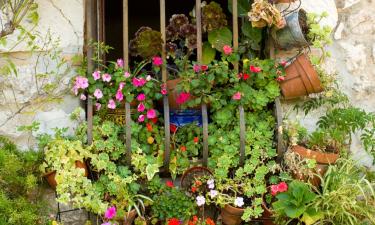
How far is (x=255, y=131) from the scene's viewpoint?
3.33 m

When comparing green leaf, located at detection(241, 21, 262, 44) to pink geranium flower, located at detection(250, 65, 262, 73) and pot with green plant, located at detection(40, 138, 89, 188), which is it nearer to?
pink geranium flower, located at detection(250, 65, 262, 73)

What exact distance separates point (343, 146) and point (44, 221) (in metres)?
1.62

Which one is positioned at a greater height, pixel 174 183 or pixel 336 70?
pixel 336 70

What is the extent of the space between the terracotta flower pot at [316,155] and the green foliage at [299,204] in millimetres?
176

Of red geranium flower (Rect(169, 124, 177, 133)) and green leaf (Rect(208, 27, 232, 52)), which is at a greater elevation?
green leaf (Rect(208, 27, 232, 52))


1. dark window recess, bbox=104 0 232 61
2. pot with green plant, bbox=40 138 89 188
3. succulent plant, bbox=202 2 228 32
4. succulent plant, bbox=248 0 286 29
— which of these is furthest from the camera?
dark window recess, bbox=104 0 232 61

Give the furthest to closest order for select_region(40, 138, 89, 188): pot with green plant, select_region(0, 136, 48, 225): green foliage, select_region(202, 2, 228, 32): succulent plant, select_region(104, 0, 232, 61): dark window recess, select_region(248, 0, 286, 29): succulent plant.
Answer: select_region(104, 0, 232, 61): dark window recess, select_region(202, 2, 228, 32): succulent plant, select_region(248, 0, 286, 29): succulent plant, select_region(40, 138, 89, 188): pot with green plant, select_region(0, 136, 48, 225): green foliage

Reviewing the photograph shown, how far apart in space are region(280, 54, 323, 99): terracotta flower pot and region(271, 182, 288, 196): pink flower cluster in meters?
0.49

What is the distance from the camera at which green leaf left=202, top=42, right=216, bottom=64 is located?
349 cm

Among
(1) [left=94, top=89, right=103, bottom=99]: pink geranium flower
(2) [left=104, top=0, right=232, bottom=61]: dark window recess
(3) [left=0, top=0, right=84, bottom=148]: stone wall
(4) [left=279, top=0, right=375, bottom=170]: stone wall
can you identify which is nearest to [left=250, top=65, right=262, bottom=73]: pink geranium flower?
(4) [left=279, top=0, right=375, bottom=170]: stone wall

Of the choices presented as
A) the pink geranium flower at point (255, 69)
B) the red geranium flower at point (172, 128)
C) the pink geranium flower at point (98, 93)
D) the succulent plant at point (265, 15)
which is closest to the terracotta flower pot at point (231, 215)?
the red geranium flower at point (172, 128)

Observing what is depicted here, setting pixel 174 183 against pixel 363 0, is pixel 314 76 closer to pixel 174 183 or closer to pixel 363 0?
pixel 363 0

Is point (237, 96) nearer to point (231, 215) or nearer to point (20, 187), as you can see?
point (231, 215)

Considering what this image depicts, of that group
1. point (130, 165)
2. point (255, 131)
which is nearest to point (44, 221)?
point (130, 165)
